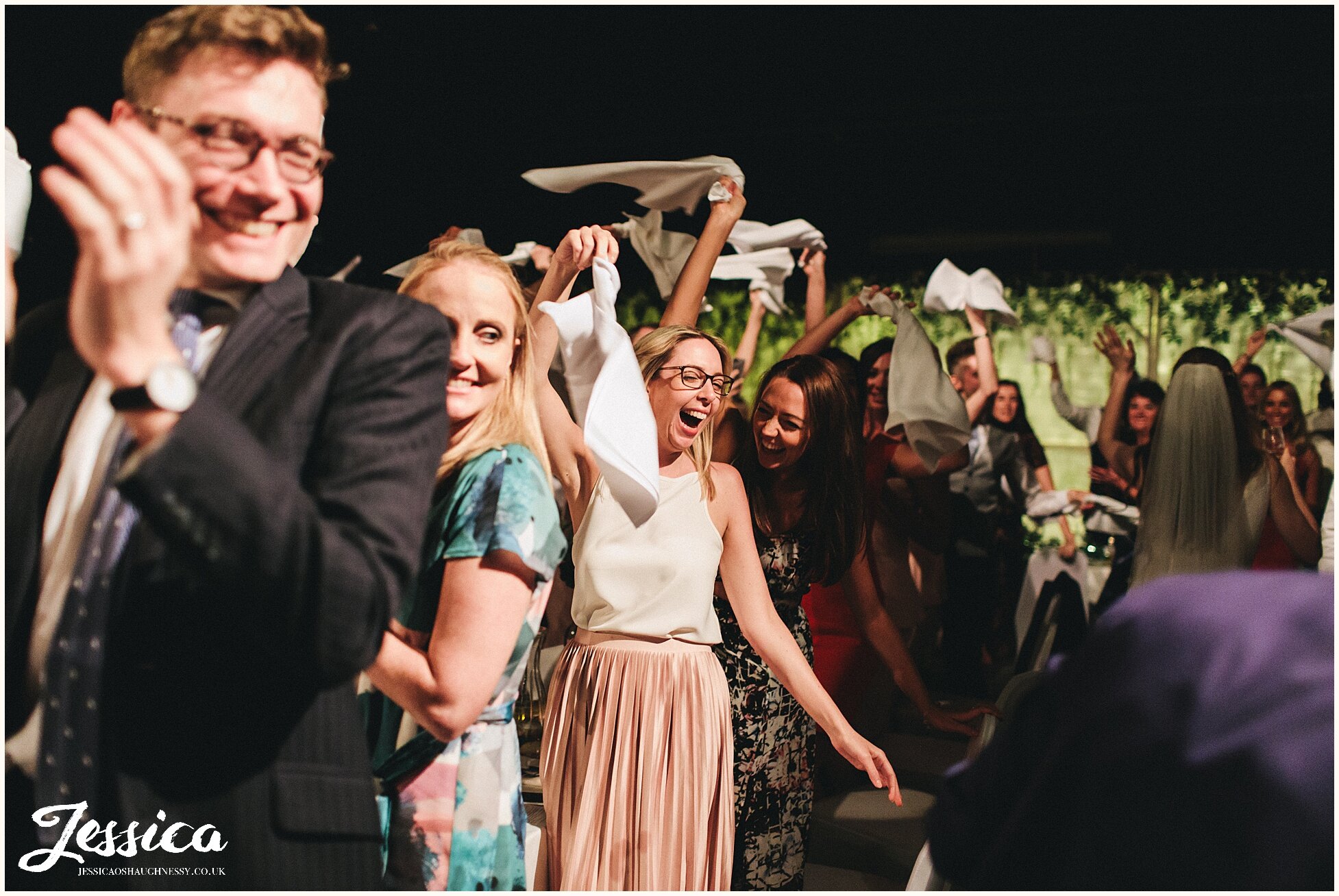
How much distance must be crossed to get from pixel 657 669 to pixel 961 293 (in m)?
2.64

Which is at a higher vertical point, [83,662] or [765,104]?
[765,104]

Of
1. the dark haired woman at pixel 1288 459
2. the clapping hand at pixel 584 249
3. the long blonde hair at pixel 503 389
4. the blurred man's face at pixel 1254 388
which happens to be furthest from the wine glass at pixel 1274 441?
the long blonde hair at pixel 503 389

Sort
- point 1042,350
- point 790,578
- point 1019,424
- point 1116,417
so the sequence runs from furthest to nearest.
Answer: point 1042,350 < point 1019,424 < point 1116,417 < point 790,578

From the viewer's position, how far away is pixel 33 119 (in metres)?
1.49

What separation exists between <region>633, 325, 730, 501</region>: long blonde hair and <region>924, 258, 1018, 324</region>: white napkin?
220cm

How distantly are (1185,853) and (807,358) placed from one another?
210 centimetres

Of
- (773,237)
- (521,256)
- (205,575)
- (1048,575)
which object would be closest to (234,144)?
(205,575)

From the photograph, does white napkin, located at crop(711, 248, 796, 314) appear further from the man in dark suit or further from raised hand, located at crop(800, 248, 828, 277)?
the man in dark suit

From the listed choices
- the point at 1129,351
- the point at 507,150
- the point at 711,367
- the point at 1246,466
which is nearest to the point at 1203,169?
the point at 1129,351

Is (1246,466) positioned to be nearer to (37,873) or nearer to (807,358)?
(807,358)

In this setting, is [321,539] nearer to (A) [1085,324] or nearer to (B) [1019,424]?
(B) [1019,424]

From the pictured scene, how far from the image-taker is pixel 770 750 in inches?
103

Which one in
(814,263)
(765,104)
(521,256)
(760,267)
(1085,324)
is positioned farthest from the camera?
(1085,324)

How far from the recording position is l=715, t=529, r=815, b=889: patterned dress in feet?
8.43
